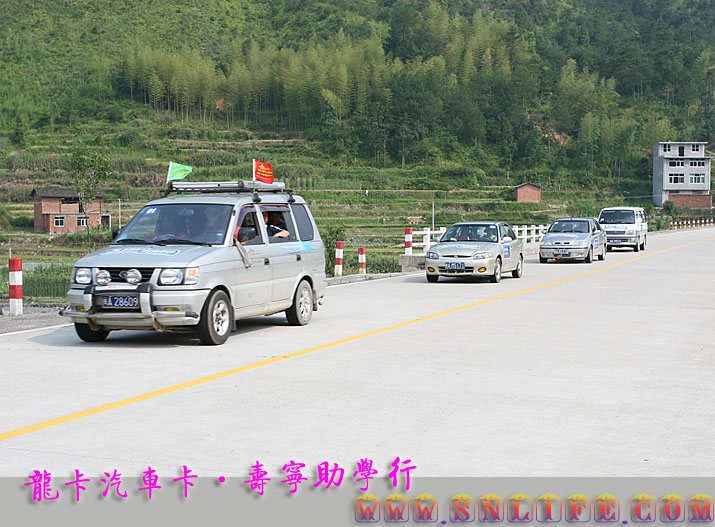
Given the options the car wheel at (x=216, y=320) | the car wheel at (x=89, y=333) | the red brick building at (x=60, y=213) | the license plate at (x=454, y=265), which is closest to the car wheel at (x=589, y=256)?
the license plate at (x=454, y=265)

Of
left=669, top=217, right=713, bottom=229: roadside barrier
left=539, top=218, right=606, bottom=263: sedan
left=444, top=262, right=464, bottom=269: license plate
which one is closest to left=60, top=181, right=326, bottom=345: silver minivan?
left=444, top=262, right=464, bottom=269: license plate

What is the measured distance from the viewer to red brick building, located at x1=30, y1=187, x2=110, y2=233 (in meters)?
93.2

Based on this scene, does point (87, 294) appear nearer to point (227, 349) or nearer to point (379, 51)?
point (227, 349)

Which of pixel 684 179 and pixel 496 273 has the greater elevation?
pixel 684 179

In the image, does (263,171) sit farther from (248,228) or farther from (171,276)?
(171,276)

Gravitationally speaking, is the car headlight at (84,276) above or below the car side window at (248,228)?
below

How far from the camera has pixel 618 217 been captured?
39.8 meters

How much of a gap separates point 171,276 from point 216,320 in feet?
2.85

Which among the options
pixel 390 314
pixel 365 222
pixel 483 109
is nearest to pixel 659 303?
pixel 390 314

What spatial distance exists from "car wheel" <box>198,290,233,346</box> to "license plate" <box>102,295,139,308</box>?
2.75 feet

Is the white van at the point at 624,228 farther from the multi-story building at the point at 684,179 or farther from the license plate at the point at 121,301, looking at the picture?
the multi-story building at the point at 684,179

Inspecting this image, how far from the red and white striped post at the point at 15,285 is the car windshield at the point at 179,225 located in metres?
2.78

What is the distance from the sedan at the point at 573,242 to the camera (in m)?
31.3

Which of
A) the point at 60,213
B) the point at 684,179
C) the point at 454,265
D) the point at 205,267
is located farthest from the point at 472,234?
the point at 684,179
